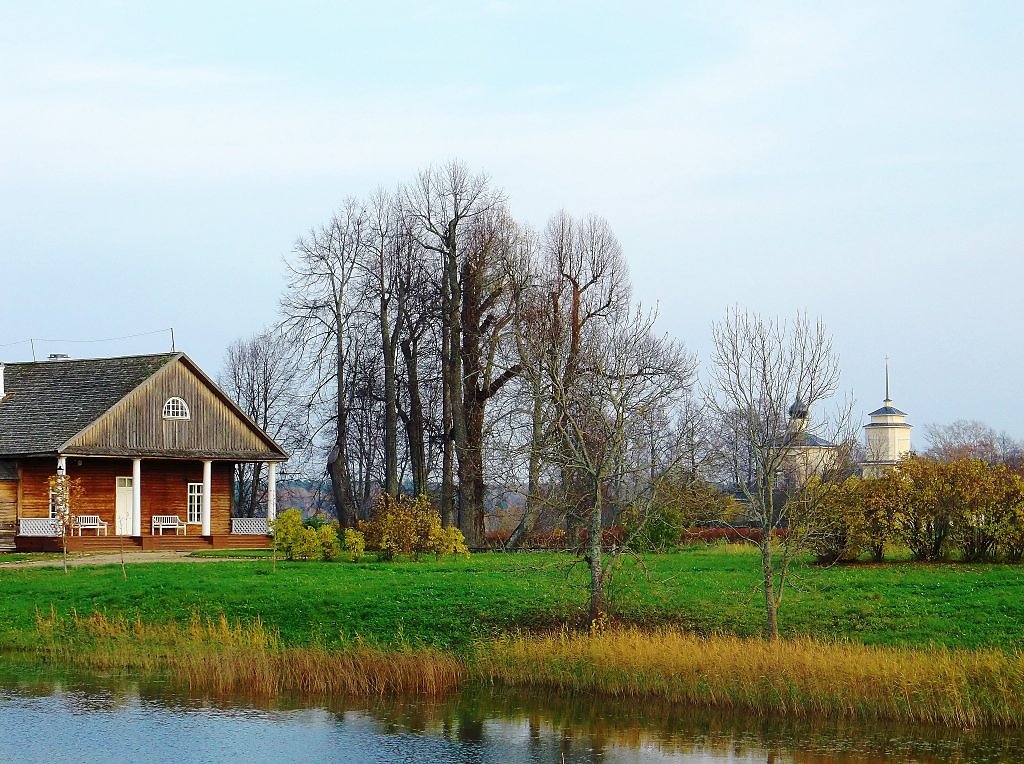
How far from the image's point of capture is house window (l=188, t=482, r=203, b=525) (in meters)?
46.8

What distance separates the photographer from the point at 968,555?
29000 millimetres

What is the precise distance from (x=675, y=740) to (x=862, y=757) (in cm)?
242

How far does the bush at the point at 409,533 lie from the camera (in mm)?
34594

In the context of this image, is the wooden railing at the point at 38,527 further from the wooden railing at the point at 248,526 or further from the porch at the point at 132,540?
the wooden railing at the point at 248,526

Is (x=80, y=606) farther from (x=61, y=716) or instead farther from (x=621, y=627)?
(x=621, y=627)

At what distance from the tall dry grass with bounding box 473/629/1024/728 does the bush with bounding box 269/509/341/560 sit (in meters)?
15.6

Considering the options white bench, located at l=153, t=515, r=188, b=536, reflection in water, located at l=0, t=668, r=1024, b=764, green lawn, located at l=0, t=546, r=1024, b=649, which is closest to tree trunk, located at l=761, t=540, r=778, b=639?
green lawn, located at l=0, t=546, r=1024, b=649

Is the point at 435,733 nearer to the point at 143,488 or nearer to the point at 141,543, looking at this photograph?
the point at 141,543

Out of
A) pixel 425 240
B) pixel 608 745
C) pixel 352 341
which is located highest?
pixel 425 240

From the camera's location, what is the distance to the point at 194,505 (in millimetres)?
47094

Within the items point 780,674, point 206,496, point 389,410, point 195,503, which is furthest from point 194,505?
point 780,674

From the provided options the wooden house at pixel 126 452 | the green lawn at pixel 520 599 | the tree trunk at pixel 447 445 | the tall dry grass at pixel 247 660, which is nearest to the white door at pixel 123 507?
the wooden house at pixel 126 452

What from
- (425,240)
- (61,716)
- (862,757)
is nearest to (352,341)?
(425,240)

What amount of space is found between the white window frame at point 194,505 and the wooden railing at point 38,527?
656 cm
